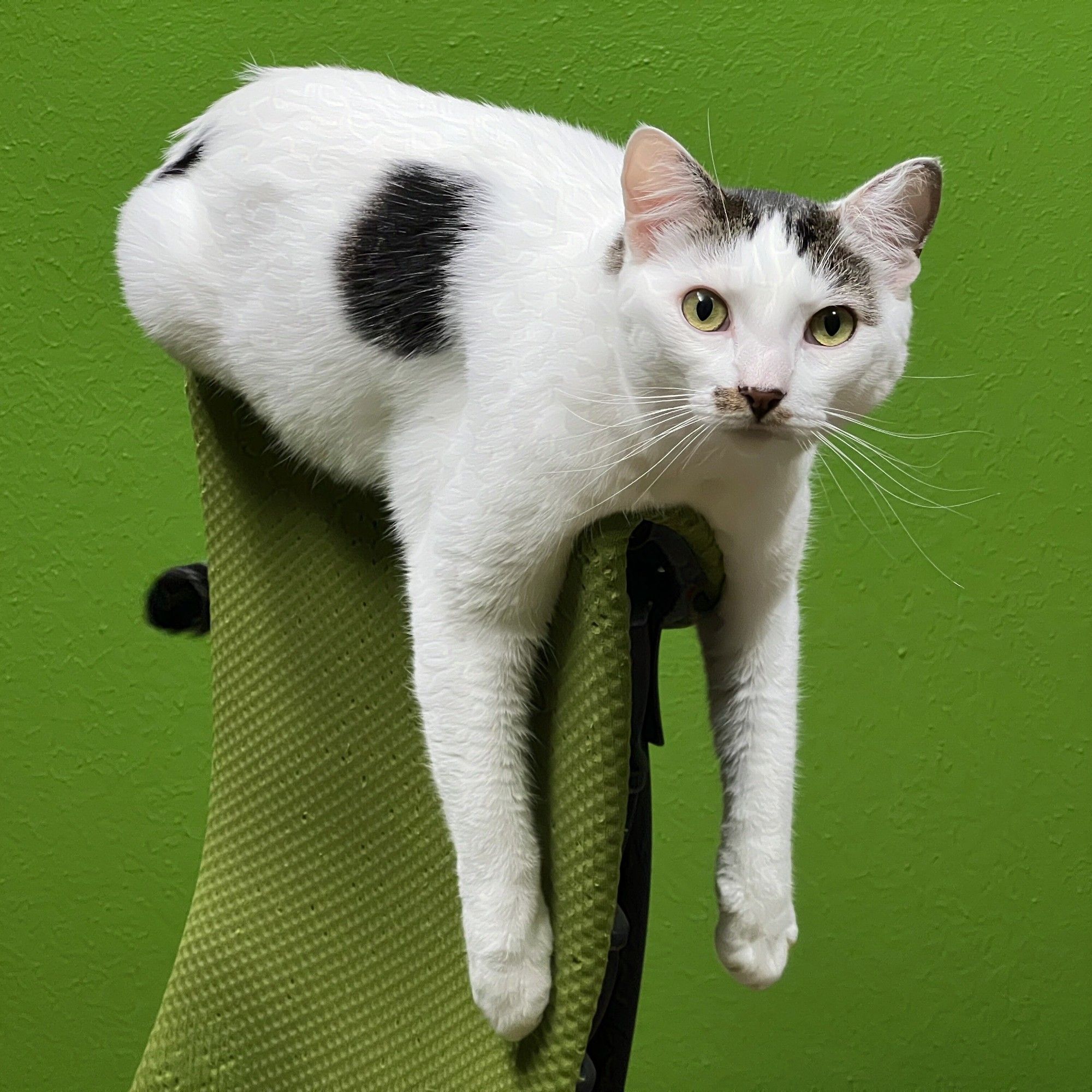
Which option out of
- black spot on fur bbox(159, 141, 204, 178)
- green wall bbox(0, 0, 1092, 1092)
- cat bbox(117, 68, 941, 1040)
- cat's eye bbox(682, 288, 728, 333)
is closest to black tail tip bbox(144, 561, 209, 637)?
cat bbox(117, 68, 941, 1040)

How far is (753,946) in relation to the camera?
0.77 meters

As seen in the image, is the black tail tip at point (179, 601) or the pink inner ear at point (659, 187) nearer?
the pink inner ear at point (659, 187)

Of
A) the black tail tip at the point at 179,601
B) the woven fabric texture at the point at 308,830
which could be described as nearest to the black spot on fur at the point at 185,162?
the woven fabric texture at the point at 308,830

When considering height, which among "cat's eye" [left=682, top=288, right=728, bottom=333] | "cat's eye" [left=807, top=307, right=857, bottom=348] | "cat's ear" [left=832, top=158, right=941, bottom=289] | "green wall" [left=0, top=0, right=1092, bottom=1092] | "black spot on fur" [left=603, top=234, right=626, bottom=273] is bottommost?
"green wall" [left=0, top=0, right=1092, bottom=1092]

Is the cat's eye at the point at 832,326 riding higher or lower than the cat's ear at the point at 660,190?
lower

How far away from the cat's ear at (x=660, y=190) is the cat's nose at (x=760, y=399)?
103 mm

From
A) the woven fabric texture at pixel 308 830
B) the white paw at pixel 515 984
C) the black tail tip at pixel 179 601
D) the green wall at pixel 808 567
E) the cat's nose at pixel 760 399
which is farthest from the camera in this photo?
the green wall at pixel 808 567

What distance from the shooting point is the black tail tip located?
40.7 inches

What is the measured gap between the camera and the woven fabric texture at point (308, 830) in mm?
881

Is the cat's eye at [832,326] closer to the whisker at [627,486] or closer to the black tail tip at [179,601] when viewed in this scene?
the whisker at [627,486]

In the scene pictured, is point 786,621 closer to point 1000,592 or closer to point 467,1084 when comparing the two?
point 467,1084

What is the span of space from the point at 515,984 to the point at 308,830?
0.93 ft

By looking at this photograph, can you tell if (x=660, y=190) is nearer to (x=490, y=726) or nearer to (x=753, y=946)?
(x=490, y=726)

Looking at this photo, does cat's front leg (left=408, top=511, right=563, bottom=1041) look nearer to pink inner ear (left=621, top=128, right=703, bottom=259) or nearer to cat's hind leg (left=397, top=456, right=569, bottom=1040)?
cat's hind leg (left=397, top=456, right=569, bottom=1040)
